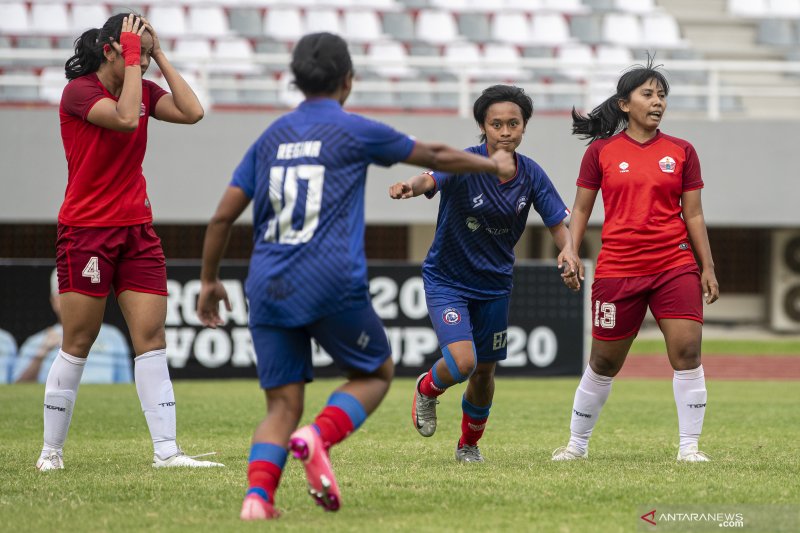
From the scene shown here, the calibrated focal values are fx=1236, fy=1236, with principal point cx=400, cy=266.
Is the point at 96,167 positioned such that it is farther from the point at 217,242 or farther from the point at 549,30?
the point at 549,30

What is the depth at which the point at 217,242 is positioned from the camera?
5.00 metres

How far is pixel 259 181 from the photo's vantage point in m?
4.95

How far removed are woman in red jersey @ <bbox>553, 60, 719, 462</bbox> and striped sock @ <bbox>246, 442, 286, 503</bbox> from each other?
108 inches

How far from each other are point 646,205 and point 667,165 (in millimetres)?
263

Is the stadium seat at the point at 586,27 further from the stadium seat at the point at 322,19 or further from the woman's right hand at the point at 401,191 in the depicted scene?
the woman's right hand at the point at 401,191

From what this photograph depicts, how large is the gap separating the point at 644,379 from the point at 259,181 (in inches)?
495

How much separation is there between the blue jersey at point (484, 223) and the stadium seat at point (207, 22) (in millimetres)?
17629

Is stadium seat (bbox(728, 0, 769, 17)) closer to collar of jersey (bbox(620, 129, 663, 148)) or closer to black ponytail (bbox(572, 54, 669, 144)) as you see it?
black ponytail (bbox(572, 54, 669, 144))

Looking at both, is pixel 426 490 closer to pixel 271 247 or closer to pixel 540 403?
pixel 271 247

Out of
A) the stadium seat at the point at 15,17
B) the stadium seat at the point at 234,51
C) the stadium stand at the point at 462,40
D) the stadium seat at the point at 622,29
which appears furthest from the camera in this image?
the stadium seat at the point at 622,29

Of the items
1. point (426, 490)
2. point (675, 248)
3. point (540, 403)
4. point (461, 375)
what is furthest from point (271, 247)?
point (540, 403)

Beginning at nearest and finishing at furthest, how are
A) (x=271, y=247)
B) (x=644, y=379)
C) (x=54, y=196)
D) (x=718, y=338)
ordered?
(x=271, y=247), (x=644, y=379), (x=54, y=196), (x=718, y=338)

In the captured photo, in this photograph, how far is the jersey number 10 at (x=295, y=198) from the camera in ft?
15.9

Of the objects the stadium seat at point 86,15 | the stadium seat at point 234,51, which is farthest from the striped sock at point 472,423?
the stadium seat at point 86,15
